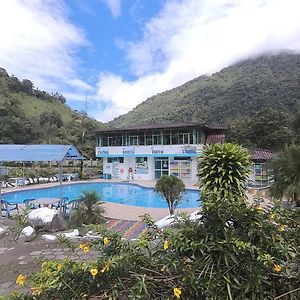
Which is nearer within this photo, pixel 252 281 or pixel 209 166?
pixel 252 281

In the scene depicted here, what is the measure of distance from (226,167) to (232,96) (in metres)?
49.8

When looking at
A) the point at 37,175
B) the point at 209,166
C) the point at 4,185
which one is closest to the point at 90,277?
the point at 209,166

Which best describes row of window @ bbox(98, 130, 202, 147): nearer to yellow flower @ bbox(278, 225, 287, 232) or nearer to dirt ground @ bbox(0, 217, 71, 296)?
dirt ground @ bbox(0, 217, 71, 296)

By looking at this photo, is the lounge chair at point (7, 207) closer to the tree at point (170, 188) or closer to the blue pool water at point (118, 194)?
the blue pool water at point (118, 194)

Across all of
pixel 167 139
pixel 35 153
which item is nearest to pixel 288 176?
pixel 35 153

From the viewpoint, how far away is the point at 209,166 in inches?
173

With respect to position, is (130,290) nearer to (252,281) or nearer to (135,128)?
(252,281)

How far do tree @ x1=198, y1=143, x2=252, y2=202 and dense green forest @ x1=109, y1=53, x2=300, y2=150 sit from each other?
22.7 m

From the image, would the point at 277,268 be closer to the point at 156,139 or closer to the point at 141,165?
the point at 156,139

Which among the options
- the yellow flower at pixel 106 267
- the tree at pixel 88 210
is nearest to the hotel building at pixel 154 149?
the tree at pixel 88 210

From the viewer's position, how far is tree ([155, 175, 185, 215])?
36.6 ft

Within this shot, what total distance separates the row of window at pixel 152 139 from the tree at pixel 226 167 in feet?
72.4

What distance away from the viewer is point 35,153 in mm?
10617

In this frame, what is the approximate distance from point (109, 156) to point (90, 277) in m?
27.2
